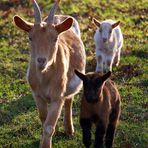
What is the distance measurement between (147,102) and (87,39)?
6.73 m

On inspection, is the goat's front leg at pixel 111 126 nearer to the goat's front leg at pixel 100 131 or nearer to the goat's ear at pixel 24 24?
the goat's front leg at pixel 100 131

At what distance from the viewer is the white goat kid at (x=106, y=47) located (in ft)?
46.9

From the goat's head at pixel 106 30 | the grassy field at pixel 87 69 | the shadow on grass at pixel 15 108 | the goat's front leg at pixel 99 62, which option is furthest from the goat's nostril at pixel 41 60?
the goat's head at pixel 106 30

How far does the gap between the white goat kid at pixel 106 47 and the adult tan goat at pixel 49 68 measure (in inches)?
204

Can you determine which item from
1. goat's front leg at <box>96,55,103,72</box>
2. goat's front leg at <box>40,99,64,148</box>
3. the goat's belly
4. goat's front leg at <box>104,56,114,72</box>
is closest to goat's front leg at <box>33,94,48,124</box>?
goat's front leg at <box>40,99,64,148</box>

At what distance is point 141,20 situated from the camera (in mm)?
21188

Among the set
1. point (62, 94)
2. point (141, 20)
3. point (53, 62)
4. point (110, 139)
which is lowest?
point (141, 20)

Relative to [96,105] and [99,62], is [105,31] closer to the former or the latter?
[99,62]

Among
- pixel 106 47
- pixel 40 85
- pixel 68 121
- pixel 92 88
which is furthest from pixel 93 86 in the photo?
pixel 106 47

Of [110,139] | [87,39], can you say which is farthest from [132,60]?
[110,139]

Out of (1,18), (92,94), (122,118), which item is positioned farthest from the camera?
(1,18)

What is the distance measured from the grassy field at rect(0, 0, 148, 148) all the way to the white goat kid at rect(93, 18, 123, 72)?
282 millimetres

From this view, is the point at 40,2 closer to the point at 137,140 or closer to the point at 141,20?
the point at 141,20

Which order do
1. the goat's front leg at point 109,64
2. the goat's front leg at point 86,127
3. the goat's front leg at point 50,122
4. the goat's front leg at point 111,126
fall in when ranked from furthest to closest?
the goat's front leg at point 109,64 < the goat's front leg at point 111,126 < the goat's front leg at point 50,122 < the goat's front leg at point 86,127
